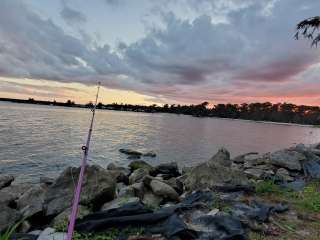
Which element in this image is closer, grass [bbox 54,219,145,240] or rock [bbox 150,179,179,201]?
grass [bbox 54,219,145,240]

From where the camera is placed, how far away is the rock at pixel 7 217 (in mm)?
7227

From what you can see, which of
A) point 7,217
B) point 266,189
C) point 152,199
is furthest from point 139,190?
point 266,189

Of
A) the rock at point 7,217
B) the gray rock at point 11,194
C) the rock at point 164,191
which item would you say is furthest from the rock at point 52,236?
the gray rock at point 11,194

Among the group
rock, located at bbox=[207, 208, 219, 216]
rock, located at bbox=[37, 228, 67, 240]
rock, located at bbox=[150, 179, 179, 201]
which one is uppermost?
rock, located at bbox=[207, 208, 219, 216]

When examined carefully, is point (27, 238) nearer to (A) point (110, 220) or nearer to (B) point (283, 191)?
(A) point (110, 220)

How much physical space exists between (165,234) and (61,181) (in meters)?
5.66

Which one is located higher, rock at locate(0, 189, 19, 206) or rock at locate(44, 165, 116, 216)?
rock at locate(44, 165, 116, 216)

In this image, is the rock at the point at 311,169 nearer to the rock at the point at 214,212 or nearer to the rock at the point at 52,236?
the rock at the point at 214,212

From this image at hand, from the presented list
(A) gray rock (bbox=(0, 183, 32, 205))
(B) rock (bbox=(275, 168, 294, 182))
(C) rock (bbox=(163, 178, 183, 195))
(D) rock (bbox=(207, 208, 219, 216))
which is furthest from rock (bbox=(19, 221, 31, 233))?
(B) rock (bbox=(275, 168, 294, 182))

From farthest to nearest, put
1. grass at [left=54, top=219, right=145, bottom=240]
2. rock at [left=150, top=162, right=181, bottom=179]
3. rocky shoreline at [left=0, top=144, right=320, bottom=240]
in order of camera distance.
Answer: rock at [left=150, top=162, right=181, bottom=179] → rocky shoreline at [left=0, top=144, right=320, bottom=240] → grass at [left=54, top=219, right=145, bottom=240]

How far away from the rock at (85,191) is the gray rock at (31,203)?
0.80 feet

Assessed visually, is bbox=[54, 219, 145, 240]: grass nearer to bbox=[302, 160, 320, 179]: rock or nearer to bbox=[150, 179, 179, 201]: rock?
bbox=[150, 179, 179, 201]: rock

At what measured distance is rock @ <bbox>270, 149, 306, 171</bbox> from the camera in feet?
48.1

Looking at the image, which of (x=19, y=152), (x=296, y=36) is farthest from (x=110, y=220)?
(x=19, y=152)
